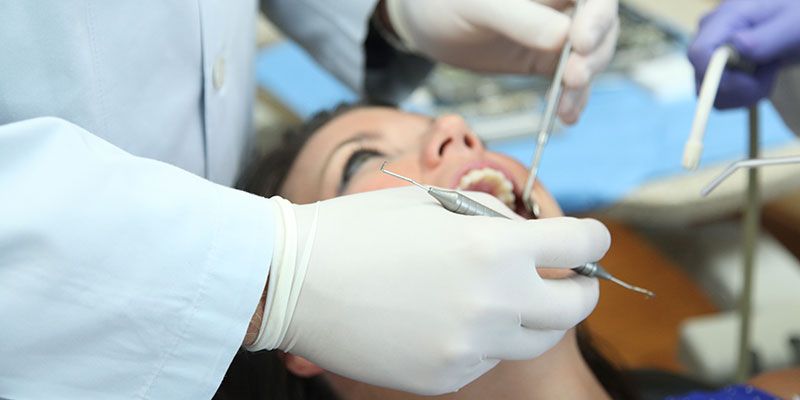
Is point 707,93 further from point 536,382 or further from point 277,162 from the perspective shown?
point 277,162

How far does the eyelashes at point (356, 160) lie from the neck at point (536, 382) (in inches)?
11.8

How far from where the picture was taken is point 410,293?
0.81 metres

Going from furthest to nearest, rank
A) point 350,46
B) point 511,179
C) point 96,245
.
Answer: point 350,46 → point 511,179 → point 96,245

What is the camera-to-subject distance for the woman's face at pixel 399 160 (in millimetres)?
1128

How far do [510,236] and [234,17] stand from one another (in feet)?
1.77

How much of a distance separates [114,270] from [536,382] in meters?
0.58

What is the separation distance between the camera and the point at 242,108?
4.20 ft

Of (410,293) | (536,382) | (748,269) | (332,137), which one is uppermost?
(410,293)

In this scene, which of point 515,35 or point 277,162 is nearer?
point 515,35

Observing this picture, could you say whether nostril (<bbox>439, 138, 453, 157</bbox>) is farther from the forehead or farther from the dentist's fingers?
the dentist's fingers

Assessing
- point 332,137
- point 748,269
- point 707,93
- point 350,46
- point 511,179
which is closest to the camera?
point 707,93

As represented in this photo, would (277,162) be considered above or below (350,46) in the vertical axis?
below

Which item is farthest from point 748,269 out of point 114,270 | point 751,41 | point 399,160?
point 114,270

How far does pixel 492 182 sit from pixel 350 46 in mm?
402
